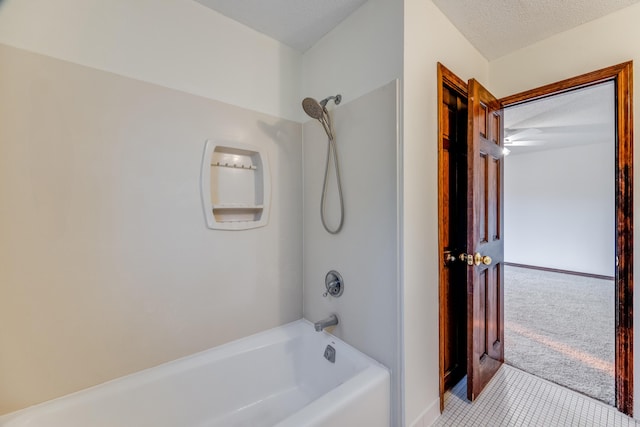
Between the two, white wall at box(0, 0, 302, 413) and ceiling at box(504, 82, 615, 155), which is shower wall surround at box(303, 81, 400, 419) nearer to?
white wall at box(0, 0, 302, 413)

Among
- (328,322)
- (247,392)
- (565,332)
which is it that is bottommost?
(565,332)

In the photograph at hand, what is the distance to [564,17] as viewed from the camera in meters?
1.53

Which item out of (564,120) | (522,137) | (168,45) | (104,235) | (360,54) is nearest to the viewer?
(104,235)

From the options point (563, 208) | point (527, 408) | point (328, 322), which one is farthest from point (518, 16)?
point (563, 208)

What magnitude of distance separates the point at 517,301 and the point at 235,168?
3.93 meters

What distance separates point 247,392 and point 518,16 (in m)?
2.77

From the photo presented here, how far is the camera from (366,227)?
146cm

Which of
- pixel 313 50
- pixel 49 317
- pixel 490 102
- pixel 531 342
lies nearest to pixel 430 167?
pixel 490 102

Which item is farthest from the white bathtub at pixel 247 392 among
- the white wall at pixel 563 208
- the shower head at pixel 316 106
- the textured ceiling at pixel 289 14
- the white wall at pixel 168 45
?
the white wall at pixel 563 208

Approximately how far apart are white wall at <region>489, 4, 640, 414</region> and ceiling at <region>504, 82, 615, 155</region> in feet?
0.92

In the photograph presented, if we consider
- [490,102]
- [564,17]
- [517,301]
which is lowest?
[517,301]

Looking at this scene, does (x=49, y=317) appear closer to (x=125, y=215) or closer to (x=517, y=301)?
(x=125, y=215)

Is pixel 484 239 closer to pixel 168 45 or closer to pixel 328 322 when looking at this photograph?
pixel 328 322

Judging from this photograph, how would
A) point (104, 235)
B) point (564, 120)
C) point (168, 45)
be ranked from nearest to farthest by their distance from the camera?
point (104, 235) → point (168, 45) → point (564, 120)
